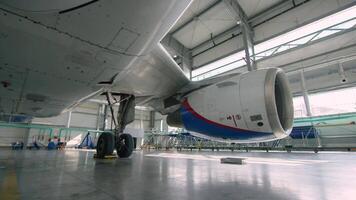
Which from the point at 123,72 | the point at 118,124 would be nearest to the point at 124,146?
the point at 118,124

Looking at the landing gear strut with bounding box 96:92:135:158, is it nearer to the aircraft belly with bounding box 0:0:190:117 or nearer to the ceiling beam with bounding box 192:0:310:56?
the aircraft belly with bounding box 0:0:190:117

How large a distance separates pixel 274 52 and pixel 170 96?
10242 mm

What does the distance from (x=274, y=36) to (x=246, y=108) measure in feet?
35.3

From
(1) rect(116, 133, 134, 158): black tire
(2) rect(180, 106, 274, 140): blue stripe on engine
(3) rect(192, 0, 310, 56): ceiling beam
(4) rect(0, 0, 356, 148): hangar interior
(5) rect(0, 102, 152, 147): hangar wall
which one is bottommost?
(1) rect(116, 133, 134, 158): black tire

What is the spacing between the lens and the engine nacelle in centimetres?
226

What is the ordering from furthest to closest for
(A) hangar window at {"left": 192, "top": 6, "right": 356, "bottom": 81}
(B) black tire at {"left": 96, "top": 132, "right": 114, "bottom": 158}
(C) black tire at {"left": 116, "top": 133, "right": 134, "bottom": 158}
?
1. (A) hangar window at {"left": 192, "top": 6, "right": 356, "bottom": 81}
2. (C) black tire at {"left": 116, "top": 133, "right": 134, "bottom": 158}
3. (B) black tire at {"left": 96, "top": 132, "right": 114, "bottom": 158}

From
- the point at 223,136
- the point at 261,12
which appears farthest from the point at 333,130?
the point at 223,136

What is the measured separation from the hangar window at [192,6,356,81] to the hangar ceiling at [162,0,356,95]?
0.24 meters

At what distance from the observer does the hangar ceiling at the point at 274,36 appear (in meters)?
10.2

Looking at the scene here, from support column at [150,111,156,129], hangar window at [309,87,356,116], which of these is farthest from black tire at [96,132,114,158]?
support column at [150,111,156,129]

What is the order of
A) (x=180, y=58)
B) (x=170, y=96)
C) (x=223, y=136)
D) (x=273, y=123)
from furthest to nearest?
(x=180, y=58), (x=170, y=96), (x=223, y=136), (x=273, y=123)

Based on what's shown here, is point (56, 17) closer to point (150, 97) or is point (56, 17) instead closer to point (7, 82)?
point (7, 82)

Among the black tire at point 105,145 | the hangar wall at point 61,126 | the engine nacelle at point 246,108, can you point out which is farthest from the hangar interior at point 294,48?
the engine nacelle at point 246,108

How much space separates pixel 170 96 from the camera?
3760 millimetres
